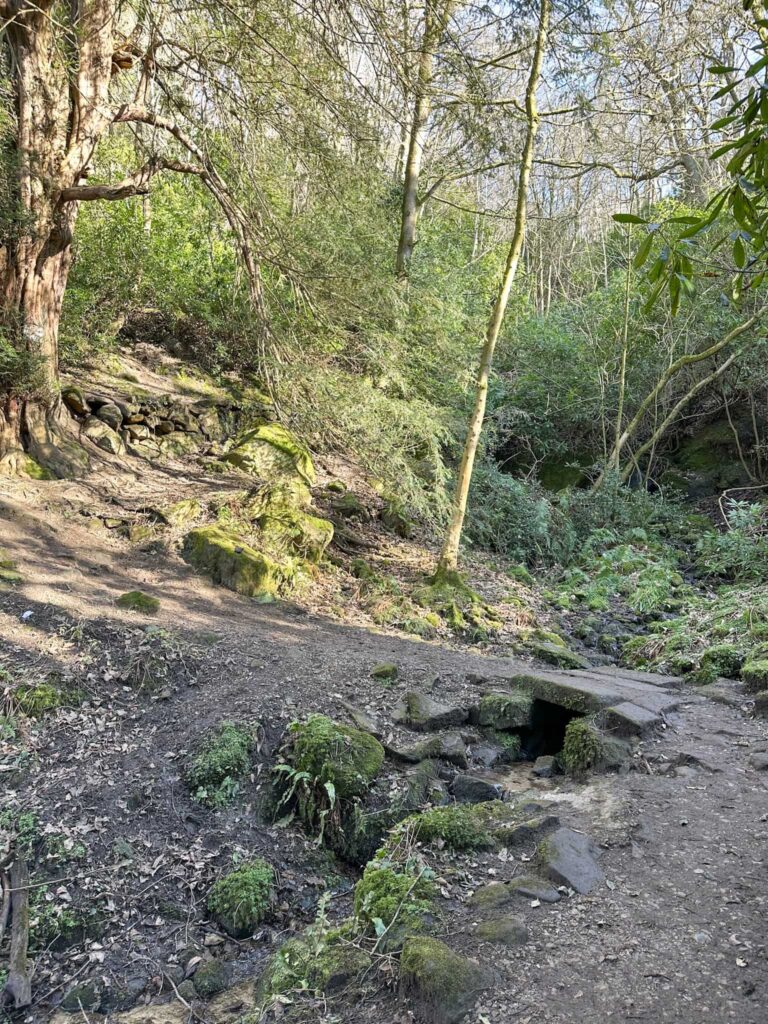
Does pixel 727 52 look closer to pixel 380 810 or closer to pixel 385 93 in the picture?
pixel 385 93

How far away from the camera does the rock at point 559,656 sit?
7043 millimetres

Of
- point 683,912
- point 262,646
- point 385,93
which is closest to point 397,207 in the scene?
point 385,93

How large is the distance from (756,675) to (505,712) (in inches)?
82.6

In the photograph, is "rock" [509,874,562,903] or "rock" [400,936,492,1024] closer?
"rock" [400,936,492,1024]

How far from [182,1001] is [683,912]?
2.11 m

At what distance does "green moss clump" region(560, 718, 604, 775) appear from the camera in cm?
447

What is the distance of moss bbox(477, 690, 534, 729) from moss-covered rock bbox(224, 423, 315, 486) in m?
5.23

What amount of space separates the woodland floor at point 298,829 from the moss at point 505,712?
14.6 inches

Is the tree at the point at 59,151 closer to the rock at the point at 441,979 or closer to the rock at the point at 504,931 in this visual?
the rock at the point at 504,931

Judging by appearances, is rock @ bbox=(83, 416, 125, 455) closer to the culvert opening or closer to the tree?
the tree

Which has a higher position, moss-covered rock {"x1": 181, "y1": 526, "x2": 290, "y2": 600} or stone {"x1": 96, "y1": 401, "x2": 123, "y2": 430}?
stone {"x1": 96, "y1": 401, "x2": 123, "y2": 430}

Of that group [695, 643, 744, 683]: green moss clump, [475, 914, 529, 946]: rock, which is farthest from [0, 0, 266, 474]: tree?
[475, 914, 529, 946]: rock

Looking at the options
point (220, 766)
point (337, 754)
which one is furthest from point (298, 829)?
point (220, 766)

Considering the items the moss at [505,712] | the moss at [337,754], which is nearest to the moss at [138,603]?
the moss at [337,754]
